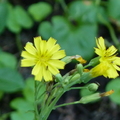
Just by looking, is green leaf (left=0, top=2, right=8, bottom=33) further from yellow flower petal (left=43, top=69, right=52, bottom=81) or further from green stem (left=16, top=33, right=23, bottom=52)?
yellow flower petal (left=43, top=69, right=52, bottom=81)

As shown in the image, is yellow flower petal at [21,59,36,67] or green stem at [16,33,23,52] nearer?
yellow flower petal at [21,59,36,67]

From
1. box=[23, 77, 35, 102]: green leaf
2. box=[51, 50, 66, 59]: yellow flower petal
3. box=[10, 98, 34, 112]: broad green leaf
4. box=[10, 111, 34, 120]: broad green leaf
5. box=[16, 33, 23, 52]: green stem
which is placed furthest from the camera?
box=[16, 33, 23, 52]: green stem

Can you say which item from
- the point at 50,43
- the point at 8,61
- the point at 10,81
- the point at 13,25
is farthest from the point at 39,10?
the point at 50,43

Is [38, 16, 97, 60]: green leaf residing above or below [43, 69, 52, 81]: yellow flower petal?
above

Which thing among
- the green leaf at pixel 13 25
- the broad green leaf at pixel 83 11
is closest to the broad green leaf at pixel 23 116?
the green leaf at pixel 13 25

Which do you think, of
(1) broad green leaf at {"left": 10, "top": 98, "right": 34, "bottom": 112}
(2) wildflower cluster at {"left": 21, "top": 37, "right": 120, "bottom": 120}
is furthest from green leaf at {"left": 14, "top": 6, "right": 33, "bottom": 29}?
(2) wildflower cluster at {"left": 21, "top": 37, "right": 120, "bottom": 120}

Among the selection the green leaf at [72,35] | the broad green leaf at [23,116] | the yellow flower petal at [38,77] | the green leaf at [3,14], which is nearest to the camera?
the yellow flower petal at [38,77]

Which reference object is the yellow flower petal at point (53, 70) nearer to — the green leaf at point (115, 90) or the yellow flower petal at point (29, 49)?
the yellow flower petal at point (29, 49)

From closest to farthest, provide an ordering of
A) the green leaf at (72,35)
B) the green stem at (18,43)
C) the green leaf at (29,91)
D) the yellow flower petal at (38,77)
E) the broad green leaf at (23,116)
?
the yellow flower petal at (38,77) → the broad green leaf at (23,116) → the green leaf at (29,91) → the green leaf at (72,35) → the green stem at (18,43)
